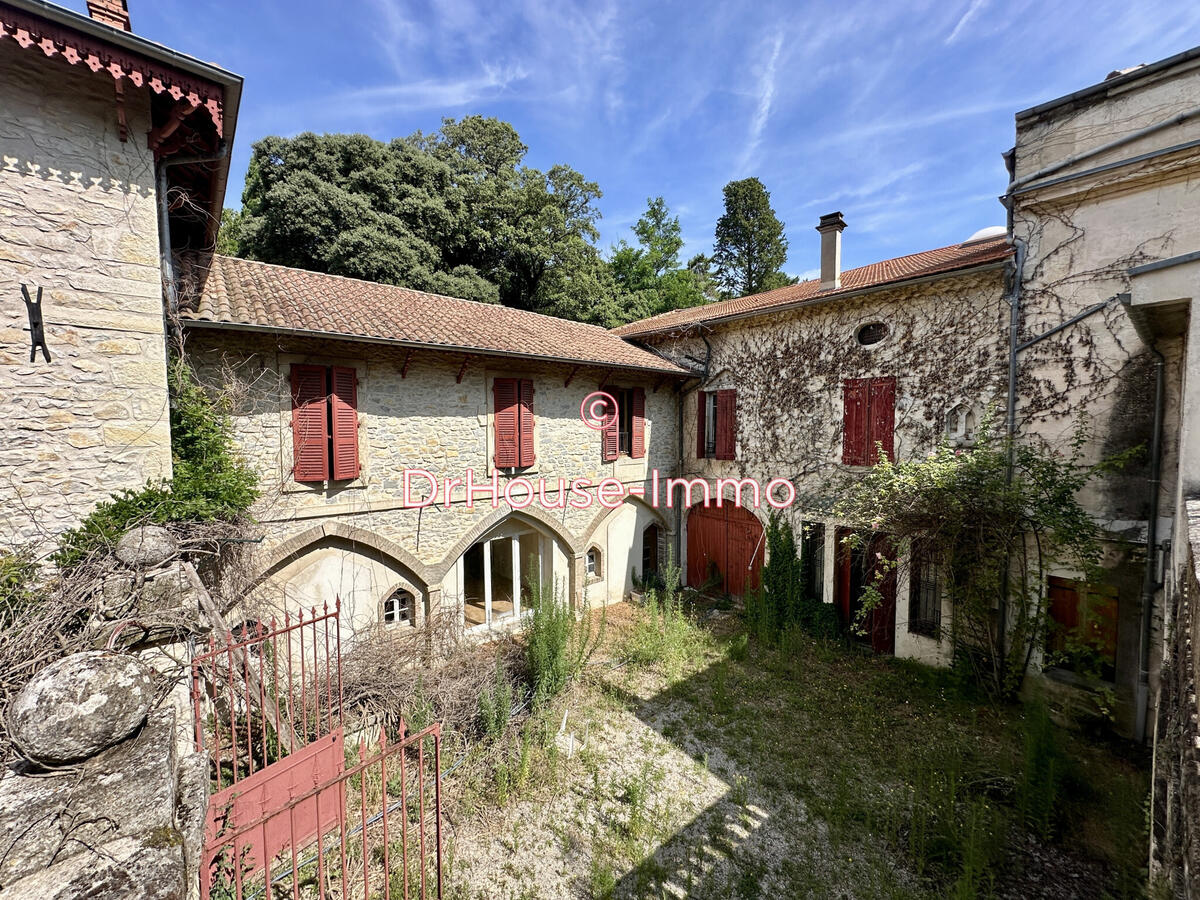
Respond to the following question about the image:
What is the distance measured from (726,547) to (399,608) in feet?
25.1

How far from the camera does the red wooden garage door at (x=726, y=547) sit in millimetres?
11586

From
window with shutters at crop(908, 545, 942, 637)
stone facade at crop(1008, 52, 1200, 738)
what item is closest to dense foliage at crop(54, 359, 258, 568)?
window with shutters at crop(908, 545, 942, 637)

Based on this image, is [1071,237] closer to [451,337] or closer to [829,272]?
[829,272]

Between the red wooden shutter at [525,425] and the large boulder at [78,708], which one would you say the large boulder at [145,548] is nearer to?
the large boulder at [78,708]

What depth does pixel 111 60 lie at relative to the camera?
418cm

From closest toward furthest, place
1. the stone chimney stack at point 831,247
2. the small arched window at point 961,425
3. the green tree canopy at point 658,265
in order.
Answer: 1. the small arched window at point 961,425
2. the stone chimney stack at point 831,247
3. the green tree canopy at point 658,265

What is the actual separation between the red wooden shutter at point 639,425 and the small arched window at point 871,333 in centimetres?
484

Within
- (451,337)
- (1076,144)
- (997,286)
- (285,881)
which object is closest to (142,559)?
(285,881)

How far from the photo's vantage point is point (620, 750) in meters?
6.47

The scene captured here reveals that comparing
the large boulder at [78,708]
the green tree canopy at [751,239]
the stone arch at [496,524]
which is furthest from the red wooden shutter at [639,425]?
the green tree canopy at [751,239]

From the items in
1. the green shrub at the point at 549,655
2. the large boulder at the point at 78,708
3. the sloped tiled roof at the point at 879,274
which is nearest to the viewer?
the large boulder at the point at 78,708

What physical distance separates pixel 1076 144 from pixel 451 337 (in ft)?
31.5

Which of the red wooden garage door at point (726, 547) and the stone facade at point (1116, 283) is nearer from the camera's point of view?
the stone facade at point (1116, 283)

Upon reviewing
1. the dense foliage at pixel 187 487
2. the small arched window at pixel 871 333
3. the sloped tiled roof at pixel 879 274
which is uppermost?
the sloped tiled roof at pixel 879 274
